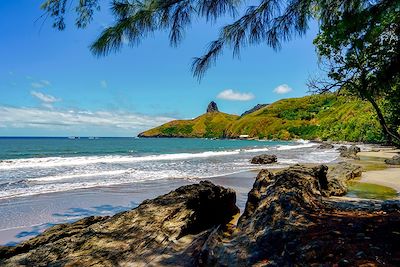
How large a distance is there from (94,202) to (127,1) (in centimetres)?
936

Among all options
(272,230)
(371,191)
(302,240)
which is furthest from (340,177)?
(302,240)

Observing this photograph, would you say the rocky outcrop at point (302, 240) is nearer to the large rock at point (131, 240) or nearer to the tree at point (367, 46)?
the large rock at point (131, 240)

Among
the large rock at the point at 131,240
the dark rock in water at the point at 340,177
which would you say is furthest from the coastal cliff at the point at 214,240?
the dark rock in water at the point at 340,177

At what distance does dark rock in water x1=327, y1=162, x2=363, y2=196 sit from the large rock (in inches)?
254

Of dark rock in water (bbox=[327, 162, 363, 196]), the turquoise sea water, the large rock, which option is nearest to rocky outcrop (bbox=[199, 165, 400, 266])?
the large rock

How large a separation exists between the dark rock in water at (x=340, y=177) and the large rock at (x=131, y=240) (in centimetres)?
645

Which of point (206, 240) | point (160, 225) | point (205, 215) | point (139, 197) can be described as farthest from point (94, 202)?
point (206, 240)

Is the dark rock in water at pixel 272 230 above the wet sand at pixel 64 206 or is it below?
above

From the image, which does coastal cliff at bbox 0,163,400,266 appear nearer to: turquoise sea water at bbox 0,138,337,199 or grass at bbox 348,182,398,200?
grass at bbox 348,182,398,200

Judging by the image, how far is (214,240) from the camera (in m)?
4.36

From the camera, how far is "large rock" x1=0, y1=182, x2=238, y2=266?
399 centimetres

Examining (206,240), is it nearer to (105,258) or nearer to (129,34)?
(105,258)

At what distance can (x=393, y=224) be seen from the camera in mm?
4500

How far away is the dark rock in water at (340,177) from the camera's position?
10991mm
